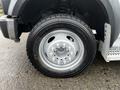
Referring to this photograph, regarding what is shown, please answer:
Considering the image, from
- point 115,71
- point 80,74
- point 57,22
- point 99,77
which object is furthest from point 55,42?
point 115,71

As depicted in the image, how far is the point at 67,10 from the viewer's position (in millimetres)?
3197

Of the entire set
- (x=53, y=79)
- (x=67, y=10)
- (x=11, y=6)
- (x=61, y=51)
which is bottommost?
(x=53, y=79)

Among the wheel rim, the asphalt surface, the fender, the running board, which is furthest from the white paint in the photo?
the running board

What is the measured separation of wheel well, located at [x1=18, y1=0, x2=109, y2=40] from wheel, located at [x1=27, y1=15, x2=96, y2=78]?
1.04 feet

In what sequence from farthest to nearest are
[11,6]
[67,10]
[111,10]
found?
[67,10], [11,6], [111,10]

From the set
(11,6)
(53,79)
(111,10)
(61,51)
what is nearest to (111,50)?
(111,10)

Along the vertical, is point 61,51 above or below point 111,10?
below

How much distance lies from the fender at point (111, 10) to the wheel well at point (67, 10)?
3.1 inches

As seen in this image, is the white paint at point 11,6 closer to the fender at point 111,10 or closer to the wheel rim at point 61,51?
Result: the fender at point 111,10

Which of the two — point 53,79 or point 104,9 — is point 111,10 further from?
point 53,79

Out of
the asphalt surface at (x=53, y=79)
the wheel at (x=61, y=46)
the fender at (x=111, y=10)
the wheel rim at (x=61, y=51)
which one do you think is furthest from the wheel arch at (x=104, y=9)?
the asphalt surface at (x=53, y=79)

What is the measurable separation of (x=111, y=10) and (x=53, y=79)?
1175 mm

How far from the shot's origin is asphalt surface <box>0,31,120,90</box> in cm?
276

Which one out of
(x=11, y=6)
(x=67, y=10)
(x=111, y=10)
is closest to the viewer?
(x=111, y=10)
